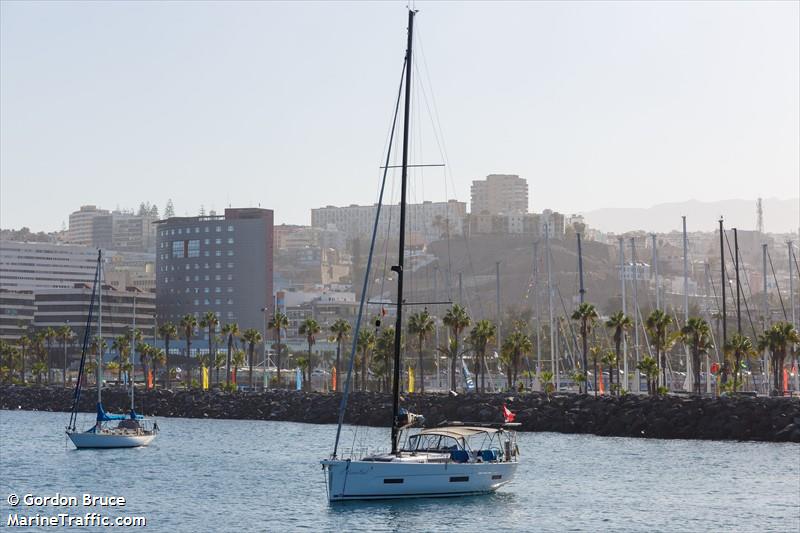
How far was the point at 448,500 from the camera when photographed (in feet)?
189

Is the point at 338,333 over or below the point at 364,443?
over

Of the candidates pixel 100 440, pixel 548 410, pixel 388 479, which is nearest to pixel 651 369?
pixel 548 410

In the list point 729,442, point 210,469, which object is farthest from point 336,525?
point 729,442

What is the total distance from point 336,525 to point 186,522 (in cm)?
675

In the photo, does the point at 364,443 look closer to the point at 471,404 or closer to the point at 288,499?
the point at 471,404

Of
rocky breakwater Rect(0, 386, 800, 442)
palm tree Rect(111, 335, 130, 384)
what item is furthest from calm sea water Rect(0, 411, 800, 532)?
palm tree Rect(111, 335, 130, 384)

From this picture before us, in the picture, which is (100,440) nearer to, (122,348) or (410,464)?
(410,464)

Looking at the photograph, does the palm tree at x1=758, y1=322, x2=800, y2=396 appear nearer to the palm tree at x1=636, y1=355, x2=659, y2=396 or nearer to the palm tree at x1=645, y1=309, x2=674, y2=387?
the palm tree at x1=645, y1=309, x2=674, y2=387

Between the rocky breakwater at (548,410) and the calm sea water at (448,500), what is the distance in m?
4.25

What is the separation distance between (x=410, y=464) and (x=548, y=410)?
58714mm

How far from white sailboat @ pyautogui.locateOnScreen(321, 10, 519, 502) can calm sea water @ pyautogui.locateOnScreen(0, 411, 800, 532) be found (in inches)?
28.1

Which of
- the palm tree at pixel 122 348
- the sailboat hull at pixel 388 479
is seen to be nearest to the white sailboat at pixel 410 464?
the sailboat hull at pixel 388 479

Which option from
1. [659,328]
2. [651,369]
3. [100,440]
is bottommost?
[100,440]

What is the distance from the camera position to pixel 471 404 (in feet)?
392
